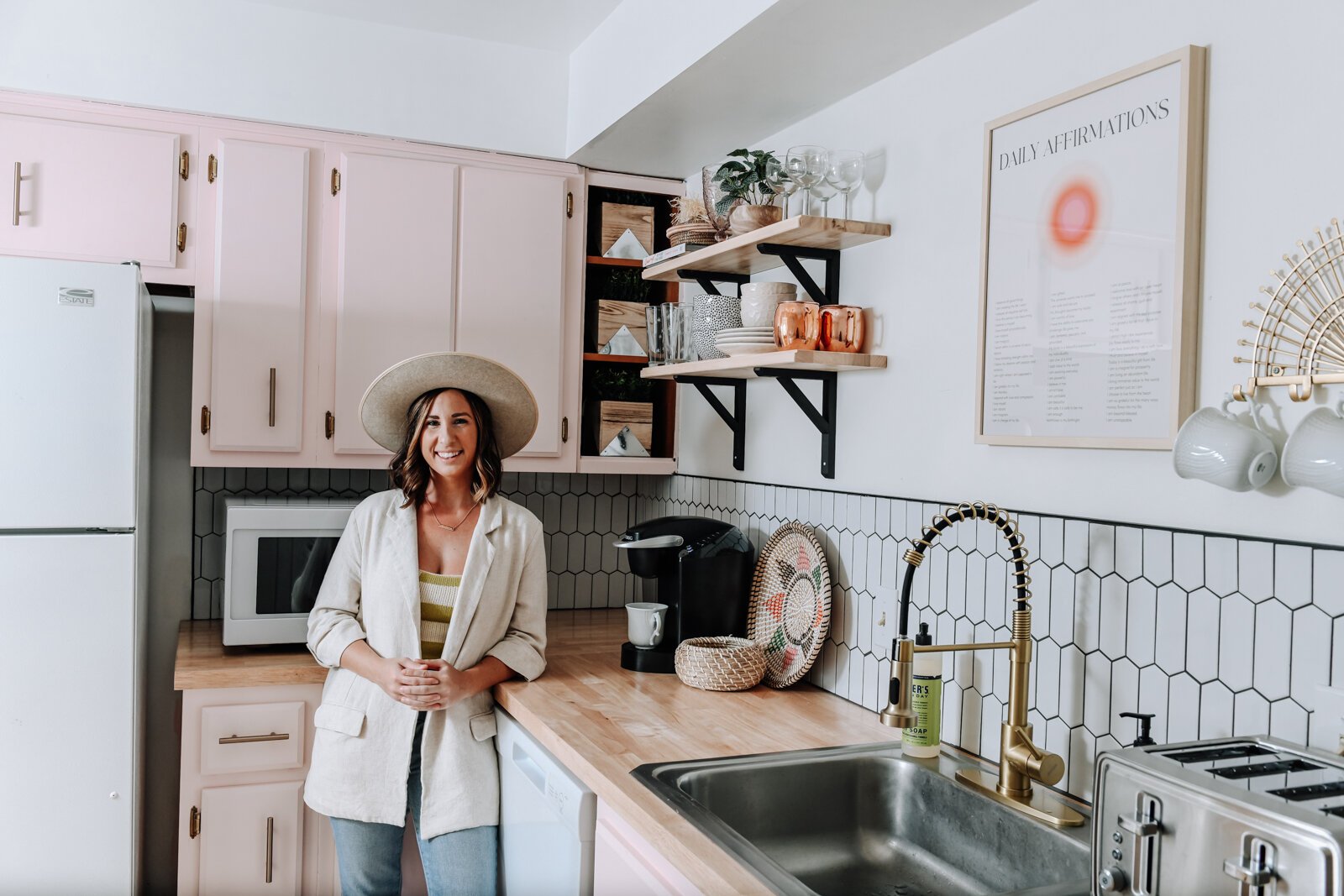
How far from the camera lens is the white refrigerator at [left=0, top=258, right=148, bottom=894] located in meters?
2.10

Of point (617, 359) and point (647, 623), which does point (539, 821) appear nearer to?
point (647, 623)

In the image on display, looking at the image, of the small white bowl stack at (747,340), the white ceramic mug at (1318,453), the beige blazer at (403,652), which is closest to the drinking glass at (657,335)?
the small white bowl stack at (747,340)

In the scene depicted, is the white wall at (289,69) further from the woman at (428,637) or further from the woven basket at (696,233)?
the woman at (428,637)

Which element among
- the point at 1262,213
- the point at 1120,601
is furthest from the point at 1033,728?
the point at 1262,213

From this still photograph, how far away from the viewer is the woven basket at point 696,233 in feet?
7.97

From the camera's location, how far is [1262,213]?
1.33 metres

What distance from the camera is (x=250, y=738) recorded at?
7.75 feet

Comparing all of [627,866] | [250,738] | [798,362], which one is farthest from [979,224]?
[250,738]

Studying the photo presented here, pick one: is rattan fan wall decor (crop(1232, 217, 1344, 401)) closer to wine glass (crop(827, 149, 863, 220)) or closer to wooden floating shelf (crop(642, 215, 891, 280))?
wooden floating shelf (crop(642, 215, 891, 280))

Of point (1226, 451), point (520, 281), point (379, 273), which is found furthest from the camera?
point (520, 281)

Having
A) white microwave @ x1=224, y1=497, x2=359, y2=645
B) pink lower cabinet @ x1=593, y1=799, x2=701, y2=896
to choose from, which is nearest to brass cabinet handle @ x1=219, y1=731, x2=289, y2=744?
white microwave @ x1=224, y1=497, x2=359, y2=645

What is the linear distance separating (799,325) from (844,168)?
35 centimetres

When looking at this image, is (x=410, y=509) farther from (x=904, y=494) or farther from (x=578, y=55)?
(x=578, y=55)

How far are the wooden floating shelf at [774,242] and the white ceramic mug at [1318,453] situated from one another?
0.99m
